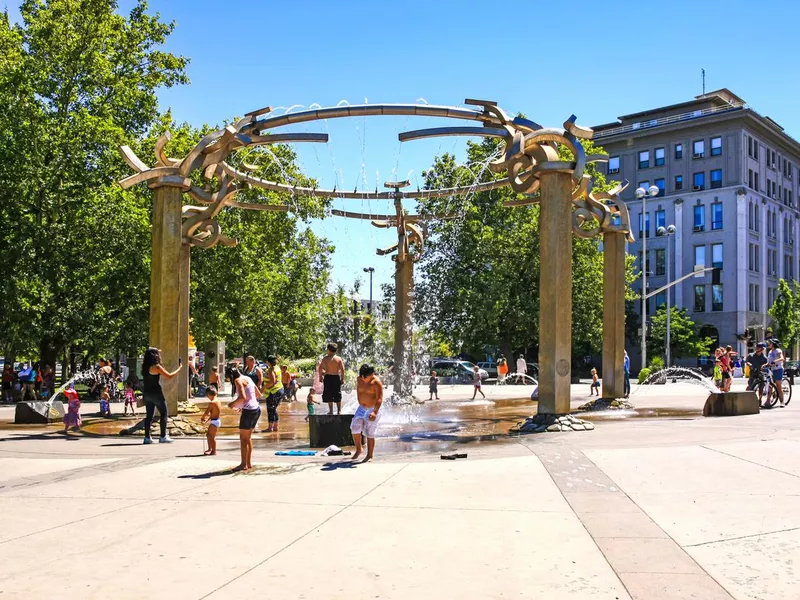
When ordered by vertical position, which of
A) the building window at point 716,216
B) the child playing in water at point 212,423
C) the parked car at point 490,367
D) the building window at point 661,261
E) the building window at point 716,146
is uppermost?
the building window at point 716,146

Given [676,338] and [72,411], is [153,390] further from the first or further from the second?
[676,338]

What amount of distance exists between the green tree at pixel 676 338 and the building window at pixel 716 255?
5848 mm

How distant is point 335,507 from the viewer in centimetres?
794

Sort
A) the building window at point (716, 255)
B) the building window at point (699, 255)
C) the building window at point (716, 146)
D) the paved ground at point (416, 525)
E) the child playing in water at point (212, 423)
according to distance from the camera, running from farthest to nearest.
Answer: the building window at point (699, 255) → the building window at point (716, 146) → the building window at point (716, 255) → the child playing in water at point (212, 423) → the paved ground at point (416, 525)

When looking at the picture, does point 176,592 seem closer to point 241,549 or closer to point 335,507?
point 241,549

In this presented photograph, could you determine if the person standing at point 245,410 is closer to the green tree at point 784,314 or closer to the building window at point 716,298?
the building window at point 716,298

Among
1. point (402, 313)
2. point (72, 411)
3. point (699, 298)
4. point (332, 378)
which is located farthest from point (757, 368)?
point (699, 298)

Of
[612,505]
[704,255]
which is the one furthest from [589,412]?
[704,255]

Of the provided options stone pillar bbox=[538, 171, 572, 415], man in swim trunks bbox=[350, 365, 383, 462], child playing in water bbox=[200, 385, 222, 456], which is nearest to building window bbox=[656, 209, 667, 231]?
stone pillar bbox=[538, 171, 572, 415]

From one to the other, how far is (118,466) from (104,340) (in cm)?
1861

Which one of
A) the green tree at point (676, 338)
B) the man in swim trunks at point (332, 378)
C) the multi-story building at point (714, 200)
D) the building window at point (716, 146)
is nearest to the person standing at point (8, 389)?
the man in swim trunks at point (332, 378)

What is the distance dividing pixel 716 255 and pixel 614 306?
54518 millimetres

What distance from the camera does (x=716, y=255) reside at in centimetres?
6831

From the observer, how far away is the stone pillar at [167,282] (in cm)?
1508
